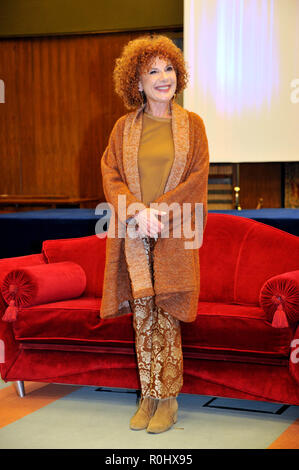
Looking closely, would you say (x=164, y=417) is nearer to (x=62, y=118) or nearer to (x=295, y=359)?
(x=295, y=359)

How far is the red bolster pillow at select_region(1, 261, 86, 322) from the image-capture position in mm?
2592

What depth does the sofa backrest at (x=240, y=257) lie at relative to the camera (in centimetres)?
266

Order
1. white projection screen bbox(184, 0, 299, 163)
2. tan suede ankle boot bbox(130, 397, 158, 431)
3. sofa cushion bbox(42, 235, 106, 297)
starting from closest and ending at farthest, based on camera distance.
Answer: tan suede ankle boot bbox(130, 397, 158, 431), sofa cushion bbox(42, 235, 106, 297), white projection screen bbox(184, 0, 299, 163)

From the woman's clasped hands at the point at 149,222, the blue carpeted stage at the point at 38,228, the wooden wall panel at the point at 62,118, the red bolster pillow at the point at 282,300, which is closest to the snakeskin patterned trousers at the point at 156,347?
the woman's clasped hands at the point at 149,222

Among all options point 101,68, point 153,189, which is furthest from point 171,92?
point 101,68

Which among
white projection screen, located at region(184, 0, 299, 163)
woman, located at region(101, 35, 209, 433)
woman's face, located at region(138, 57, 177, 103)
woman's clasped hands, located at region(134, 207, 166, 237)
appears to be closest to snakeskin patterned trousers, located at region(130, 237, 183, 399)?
woman, located at region(101, 35, 209, 433)

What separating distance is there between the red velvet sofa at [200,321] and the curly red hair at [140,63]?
31.7 inches

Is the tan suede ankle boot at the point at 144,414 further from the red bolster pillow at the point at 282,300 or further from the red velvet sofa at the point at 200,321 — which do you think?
the red bolster pillow at the point at 282,300

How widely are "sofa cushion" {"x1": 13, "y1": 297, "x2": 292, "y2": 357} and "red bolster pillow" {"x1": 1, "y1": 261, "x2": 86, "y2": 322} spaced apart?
0.04 m

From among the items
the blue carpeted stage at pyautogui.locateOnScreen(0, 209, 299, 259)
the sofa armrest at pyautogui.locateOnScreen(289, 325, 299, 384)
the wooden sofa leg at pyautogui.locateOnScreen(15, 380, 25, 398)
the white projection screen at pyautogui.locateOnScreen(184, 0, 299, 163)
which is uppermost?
the white projection screen at pyautogui.locateOnScreen(184, 0, 299, 163)

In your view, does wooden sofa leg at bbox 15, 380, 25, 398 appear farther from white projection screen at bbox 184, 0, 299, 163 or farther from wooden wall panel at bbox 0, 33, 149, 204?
wooden wall panel at bbox 0, 33, 149, 204

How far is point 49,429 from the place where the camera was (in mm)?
2225

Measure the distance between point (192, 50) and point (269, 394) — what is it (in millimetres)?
4526

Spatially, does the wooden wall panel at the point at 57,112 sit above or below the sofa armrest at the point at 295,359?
above
